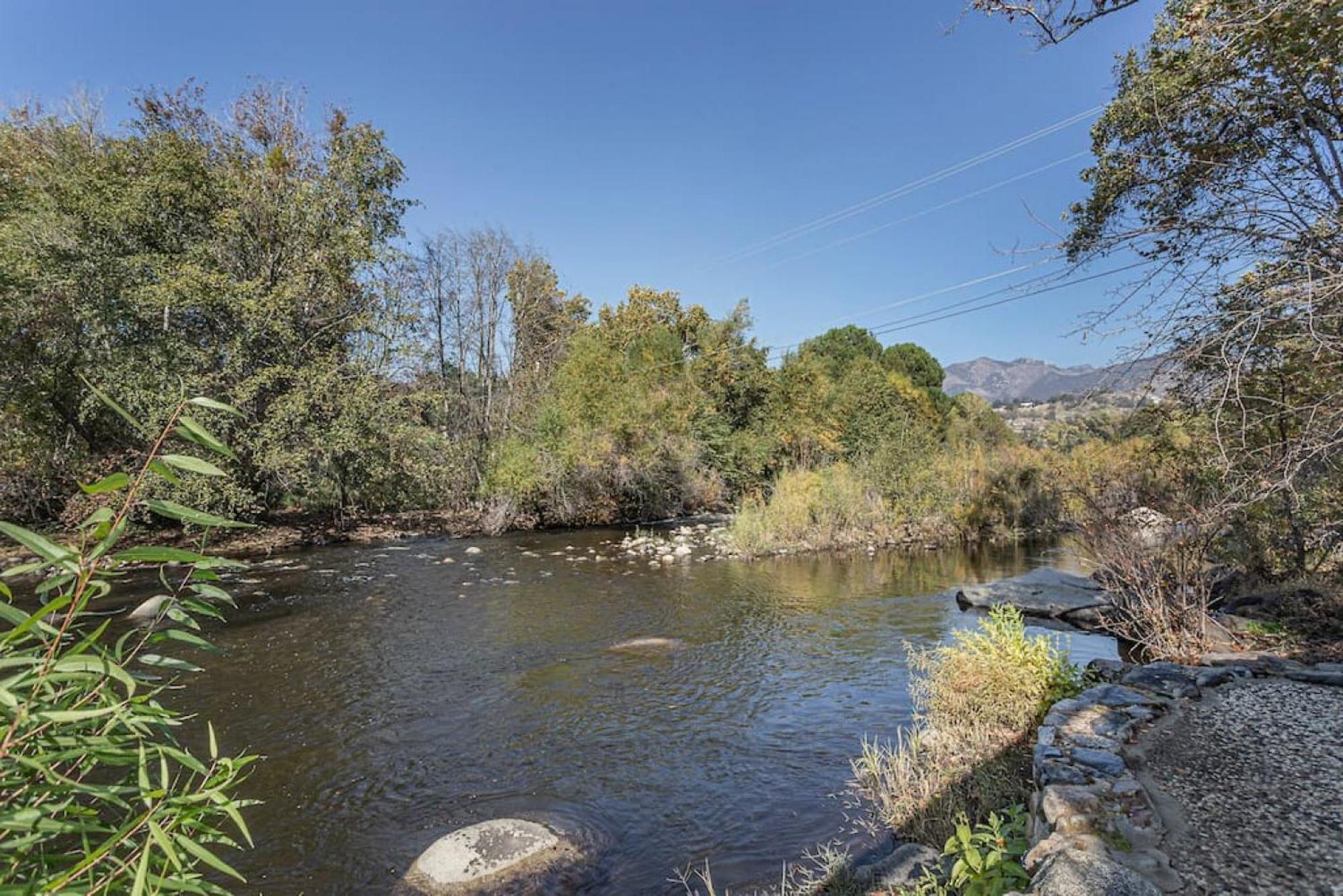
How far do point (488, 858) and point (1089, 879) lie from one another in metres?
3.56

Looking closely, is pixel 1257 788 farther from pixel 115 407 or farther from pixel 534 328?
pixel 534 328

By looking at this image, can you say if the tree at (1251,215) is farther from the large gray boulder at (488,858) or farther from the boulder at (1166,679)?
the large gray boulder at (488,858)

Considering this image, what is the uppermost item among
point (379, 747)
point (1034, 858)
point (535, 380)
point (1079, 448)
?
point (535, 380)

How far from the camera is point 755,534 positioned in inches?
719

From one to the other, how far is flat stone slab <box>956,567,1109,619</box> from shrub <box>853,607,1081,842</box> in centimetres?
569

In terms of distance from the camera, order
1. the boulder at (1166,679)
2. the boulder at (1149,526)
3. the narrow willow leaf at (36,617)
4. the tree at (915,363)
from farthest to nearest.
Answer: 1. the tree at (915,363)
2. the boulder at (1149,526)
3. the boulder at (1166,679)
4. the narrow willow leaf at (36,617)

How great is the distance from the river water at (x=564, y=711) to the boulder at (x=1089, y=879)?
81.3 inches

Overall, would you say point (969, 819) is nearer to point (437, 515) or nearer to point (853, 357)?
point (437, 515)

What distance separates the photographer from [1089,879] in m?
2.92

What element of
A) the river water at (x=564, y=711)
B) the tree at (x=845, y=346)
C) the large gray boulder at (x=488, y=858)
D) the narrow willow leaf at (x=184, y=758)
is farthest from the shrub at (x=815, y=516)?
the tree at (x=845, y=346)

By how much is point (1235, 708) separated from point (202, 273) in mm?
20454

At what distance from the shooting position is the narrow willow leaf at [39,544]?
1.37 meters

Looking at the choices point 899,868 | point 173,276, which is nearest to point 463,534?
point 173,276

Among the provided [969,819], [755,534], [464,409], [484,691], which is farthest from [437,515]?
[969,819]
